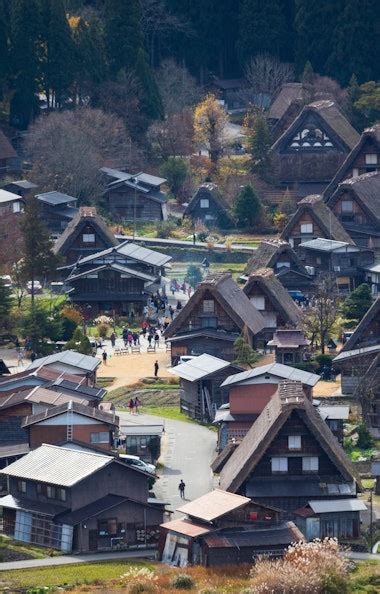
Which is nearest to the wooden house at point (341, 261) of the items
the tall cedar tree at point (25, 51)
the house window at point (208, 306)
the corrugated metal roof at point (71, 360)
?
the house window at point (208, 306)

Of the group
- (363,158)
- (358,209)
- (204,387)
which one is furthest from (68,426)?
(363,158)

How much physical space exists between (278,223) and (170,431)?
107 feet

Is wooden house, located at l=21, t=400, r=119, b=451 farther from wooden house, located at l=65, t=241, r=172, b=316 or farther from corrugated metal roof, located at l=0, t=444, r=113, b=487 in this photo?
wooden house, located at l=65, t=241, r=172, b=316

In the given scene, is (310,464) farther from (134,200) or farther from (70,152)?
(70,152)

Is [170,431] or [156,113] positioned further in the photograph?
[156,113]

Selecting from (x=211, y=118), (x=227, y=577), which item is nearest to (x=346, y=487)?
(x=227, y=577)

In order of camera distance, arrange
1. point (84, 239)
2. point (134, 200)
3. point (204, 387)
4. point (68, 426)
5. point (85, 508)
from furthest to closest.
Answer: point (134, 200) → point (84, 239) → point (204, 387) → point (68, 426) → point (85, 508)

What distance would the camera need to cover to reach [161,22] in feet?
456

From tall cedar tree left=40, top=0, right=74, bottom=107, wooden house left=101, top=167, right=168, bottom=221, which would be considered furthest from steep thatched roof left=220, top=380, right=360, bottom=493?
tall cedar tree left=40, top=0, right=74, bottom=107

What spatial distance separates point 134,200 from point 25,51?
11.0 meters

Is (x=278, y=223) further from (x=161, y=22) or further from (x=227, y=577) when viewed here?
(x=227, y=577)

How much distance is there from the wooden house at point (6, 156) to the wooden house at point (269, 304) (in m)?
28.4

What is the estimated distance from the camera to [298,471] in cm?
7431

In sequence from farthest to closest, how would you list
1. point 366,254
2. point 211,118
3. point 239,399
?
1. point 211,118
2. point 366,254
3. point 239,399
